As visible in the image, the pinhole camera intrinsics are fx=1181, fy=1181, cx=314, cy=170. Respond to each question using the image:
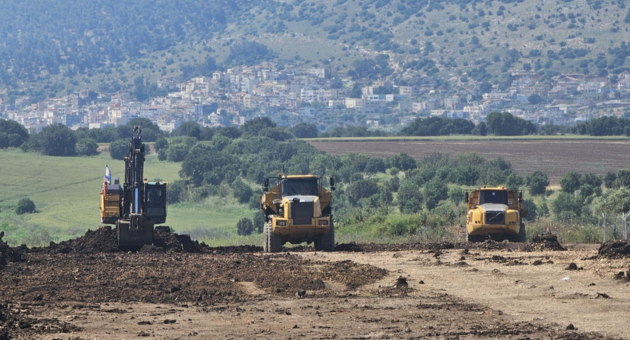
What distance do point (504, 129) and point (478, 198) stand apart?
8842 cm

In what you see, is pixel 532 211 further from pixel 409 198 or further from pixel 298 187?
pixel 298 187

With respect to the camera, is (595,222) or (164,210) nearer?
(164,210)

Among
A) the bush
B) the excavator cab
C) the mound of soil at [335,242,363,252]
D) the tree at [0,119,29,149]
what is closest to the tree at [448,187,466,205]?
the bush

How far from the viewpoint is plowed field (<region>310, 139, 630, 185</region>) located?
81625mm

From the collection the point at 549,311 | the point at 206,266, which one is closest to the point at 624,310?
the point at 549,311

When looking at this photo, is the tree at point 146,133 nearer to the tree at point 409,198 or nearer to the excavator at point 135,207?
the tree at point 409,198

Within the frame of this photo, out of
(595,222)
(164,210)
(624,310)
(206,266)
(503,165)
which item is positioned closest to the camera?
(624,310)

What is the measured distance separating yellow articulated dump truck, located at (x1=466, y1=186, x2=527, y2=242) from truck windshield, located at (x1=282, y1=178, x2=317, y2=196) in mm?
5099

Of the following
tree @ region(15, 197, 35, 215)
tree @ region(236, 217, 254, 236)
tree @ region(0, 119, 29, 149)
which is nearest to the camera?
tree @ region(236, 217, 254, 236)

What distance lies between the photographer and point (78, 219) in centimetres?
6762

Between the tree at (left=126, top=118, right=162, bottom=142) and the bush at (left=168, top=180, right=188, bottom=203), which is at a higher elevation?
the tree at (left=126, top=118, right=162, bottom=142)

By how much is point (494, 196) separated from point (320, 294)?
47.8 feet

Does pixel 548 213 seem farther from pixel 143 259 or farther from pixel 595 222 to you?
pixel 143 259

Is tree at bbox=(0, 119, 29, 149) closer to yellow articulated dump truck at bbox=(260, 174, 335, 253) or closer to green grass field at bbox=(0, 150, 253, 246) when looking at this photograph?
green grass field at bbox=(0, 150, 253, 246)
